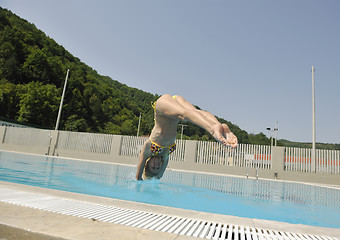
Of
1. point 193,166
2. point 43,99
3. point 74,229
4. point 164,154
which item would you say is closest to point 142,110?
point 43,99

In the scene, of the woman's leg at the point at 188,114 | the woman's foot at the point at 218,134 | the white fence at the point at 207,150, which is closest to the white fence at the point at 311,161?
the white fence at the point at 207,150

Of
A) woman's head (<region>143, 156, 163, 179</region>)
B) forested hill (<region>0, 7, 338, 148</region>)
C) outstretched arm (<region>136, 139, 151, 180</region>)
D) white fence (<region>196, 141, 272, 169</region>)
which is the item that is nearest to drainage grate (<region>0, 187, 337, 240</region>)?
outstretched arm (<region>136, 139, 151, 180</region>)

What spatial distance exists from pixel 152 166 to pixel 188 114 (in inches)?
96.6

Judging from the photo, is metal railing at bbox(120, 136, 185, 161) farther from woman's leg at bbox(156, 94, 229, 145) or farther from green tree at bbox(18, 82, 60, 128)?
green tree at bbox(18, 82, 60, 128)

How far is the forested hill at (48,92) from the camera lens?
30.2 metres

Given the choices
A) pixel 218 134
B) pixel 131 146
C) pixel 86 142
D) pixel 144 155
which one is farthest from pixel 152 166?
pixel 86 142

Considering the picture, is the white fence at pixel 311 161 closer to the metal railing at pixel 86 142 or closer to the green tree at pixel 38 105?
the metal railing at pixel 86 142

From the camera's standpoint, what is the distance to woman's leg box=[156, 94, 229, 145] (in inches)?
93.8

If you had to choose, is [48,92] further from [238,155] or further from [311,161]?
[311,161]

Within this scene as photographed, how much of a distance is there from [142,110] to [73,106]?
57.9ft

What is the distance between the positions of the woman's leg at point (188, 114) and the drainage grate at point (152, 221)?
85 centimetres

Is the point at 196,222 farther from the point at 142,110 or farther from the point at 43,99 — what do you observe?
the point at 142,110

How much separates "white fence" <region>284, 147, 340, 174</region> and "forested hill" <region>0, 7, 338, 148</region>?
30.3 m

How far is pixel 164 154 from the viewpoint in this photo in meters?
4.75
